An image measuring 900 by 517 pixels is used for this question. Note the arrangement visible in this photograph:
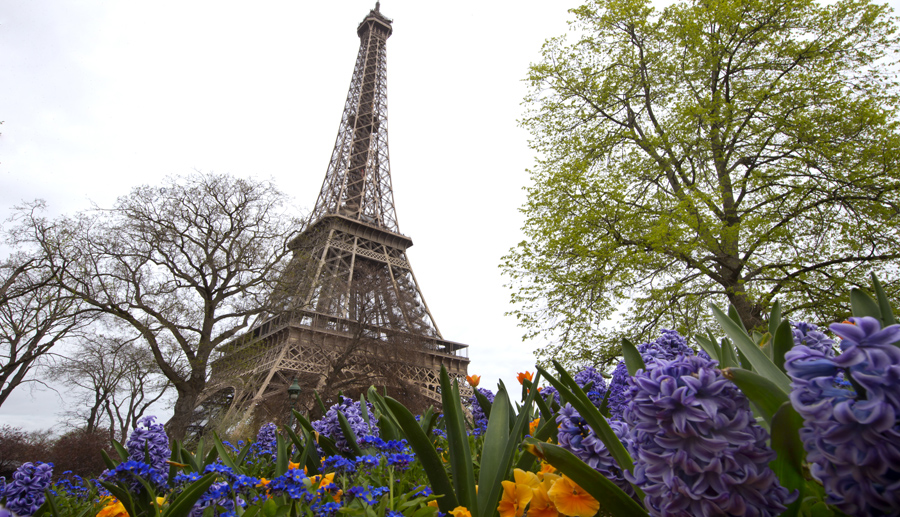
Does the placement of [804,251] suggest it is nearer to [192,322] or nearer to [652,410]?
[652,410]

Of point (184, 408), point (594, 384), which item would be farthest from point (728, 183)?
point (184, 408)

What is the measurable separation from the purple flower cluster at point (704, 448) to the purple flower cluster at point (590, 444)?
0.34 metres

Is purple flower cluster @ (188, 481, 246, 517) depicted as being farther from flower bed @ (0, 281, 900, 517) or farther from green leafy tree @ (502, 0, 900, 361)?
green leafy tree @ (502, 0, 900, 361)

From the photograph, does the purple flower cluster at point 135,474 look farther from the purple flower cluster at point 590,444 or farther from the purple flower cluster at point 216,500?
the purple flower cluster at point 590,444

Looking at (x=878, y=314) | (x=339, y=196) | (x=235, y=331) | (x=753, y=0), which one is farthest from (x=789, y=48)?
(x=339, y=196)

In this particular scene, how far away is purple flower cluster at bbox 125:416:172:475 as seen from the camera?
7.38 ft

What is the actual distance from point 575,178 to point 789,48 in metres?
5.34

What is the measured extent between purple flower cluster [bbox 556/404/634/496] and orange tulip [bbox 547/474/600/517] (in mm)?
81

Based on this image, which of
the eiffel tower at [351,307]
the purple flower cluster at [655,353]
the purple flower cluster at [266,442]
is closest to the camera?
the purple flower cluster at [655,353]

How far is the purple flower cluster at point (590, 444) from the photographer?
4.49 ft

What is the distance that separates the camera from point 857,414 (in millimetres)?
731

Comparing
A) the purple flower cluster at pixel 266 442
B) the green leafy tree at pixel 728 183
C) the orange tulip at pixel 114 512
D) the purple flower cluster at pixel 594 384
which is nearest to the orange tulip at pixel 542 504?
the purple flower cluster at pixel 594 384

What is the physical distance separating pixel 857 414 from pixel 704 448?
0.86 ft

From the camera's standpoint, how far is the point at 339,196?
3094 cm
